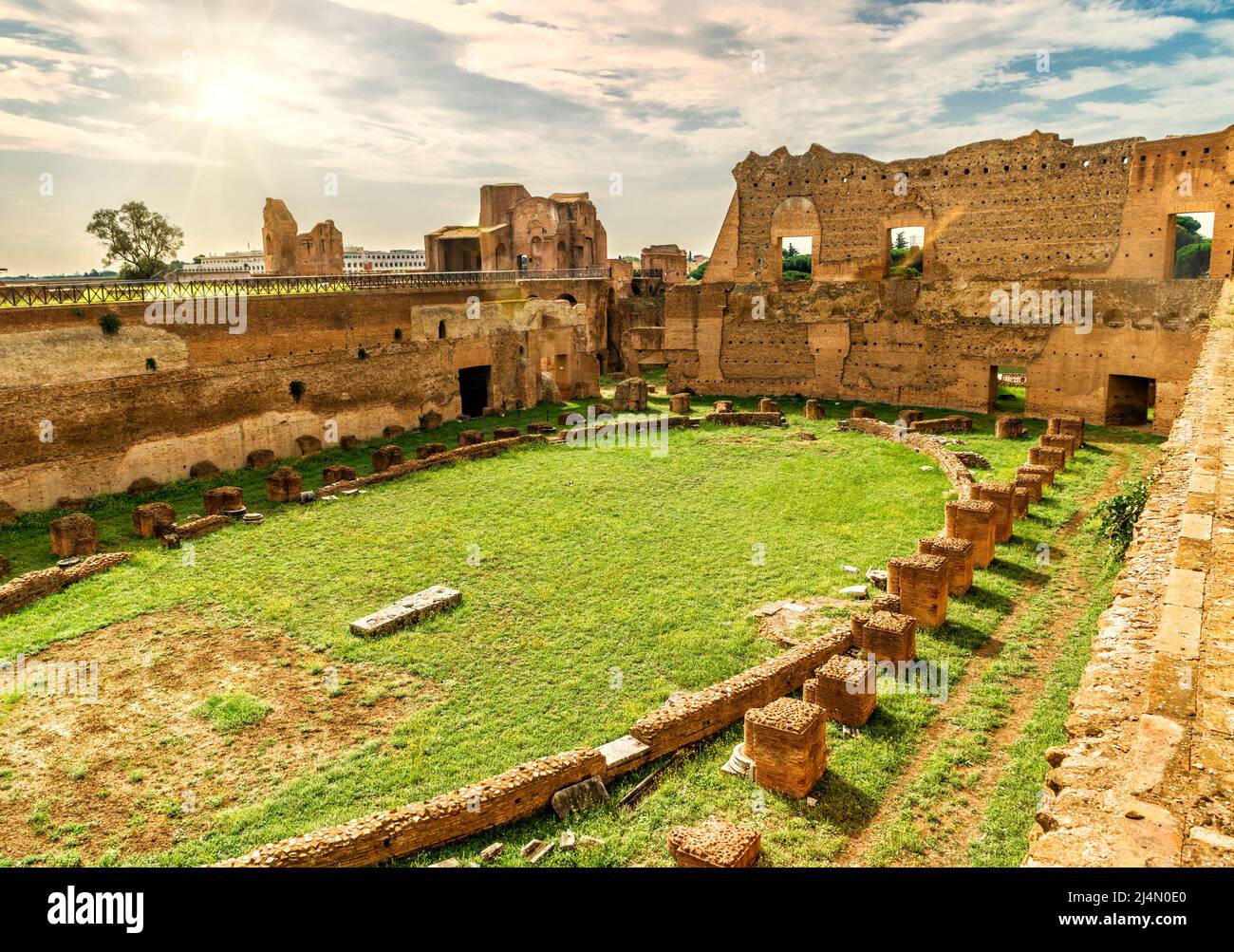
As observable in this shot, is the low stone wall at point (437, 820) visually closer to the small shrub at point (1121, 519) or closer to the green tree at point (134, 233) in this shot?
the small shrub at point (1121, 519)

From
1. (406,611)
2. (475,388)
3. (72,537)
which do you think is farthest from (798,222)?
(72,537)

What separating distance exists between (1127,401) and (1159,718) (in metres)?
20.0

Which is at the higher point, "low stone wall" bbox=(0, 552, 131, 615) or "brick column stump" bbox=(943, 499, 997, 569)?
"brick column stump" bbox=(943, 499, 997, 569)

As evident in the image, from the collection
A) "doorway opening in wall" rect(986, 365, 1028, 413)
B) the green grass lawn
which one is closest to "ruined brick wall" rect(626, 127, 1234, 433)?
"doorway opening in wall" rect(986, 365, 1028, 413)

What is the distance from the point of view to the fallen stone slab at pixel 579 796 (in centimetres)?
611

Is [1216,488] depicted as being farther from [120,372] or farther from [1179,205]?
[1179,205]

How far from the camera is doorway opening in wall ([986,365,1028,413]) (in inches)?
900

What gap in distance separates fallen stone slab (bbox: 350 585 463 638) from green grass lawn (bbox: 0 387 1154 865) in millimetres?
217

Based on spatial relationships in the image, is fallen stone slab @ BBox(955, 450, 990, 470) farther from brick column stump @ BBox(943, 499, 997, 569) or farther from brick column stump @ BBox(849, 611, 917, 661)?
brick column stump @ BBox(849, 611, 917, 661)

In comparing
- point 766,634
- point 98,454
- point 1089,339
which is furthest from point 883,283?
point 98,454

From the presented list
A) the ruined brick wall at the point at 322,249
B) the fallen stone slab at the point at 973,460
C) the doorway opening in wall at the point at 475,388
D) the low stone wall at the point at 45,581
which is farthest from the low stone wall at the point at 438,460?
the ruined brick wall at the point at 322,249

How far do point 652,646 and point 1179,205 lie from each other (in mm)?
22793

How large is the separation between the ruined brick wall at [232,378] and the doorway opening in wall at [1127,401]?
50.3ft

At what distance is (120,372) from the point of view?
15.9m
